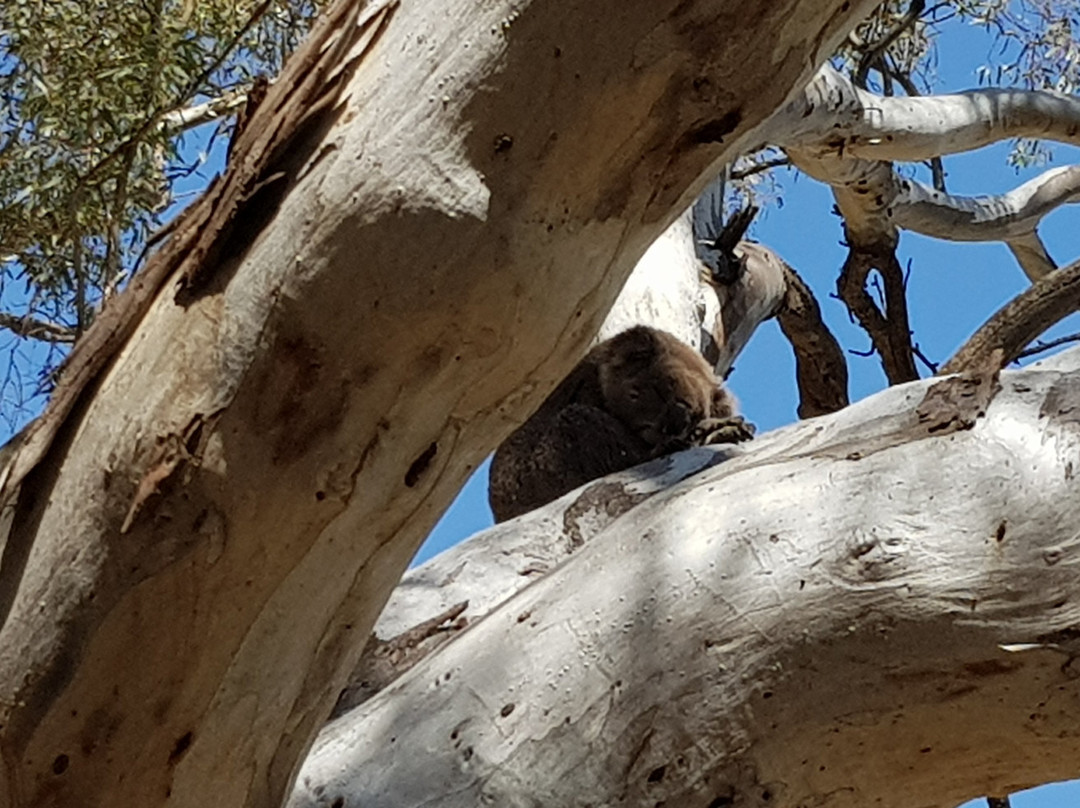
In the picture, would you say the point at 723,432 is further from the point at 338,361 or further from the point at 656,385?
the point at 338,361

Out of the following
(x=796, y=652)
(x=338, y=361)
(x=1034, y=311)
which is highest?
(x=1034, y=311)

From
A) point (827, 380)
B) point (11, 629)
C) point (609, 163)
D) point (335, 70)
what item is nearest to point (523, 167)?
point (609, 163)

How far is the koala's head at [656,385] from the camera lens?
5445 millimetres

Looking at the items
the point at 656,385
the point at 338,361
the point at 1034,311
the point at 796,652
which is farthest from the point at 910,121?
the point at 338,361

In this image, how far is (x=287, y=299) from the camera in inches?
62.5

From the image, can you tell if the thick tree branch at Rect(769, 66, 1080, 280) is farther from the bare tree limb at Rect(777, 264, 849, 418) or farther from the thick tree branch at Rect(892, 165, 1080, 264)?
the bare tree limb at Rect(777, 264, 849, 418)

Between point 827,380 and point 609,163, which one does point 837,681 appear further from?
point 827,380

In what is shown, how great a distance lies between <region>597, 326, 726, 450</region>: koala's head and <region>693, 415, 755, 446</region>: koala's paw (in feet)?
0.25

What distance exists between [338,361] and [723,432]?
139 inches

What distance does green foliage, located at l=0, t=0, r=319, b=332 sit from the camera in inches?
199

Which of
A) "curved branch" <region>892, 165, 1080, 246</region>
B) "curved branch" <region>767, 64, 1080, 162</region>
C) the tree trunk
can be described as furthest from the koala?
the tree trunk

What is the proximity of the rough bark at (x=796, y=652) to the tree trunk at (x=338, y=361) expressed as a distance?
0.42 m

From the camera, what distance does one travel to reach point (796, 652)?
6.61 ft

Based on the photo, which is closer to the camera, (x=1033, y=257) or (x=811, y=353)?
(x=811, y=353)
